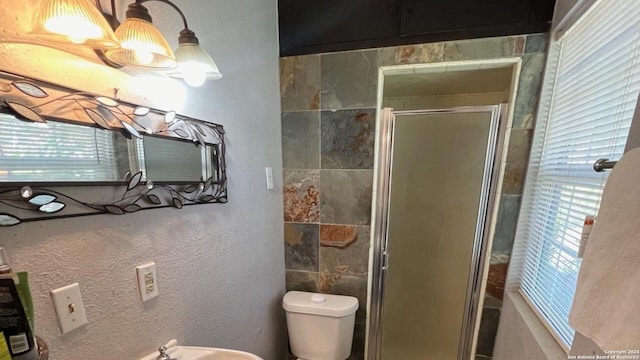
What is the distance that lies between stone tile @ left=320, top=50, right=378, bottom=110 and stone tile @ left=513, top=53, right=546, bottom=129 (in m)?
0.73

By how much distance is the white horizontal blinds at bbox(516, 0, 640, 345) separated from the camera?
742 millimetres

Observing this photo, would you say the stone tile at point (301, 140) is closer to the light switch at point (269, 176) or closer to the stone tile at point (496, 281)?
the light switch at point (269, 176)

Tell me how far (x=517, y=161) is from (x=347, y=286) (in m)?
1.22

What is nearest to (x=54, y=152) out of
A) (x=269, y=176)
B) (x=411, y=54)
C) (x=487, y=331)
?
(x=269, y=176)

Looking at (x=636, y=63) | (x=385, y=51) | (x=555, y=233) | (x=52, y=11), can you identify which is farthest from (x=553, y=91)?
(x=52, y=11)

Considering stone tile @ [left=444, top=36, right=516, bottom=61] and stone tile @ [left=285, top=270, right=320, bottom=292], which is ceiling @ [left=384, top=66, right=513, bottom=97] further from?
stone tile @ [left=285, top=270, right=320, bottom=292]

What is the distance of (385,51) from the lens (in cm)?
140

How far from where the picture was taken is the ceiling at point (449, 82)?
4.83 ft

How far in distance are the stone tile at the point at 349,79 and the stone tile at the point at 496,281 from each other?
3.71 feet

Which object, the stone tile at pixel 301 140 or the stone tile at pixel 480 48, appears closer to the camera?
the stone tile at pixel 480 48

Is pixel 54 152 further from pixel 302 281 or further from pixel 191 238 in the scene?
pixel 302 281

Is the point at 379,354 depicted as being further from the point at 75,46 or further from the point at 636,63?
the point at 75,46

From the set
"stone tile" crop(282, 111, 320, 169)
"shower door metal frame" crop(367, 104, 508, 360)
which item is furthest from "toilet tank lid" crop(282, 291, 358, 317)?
"stone tile" crop(282, 111, 320, 169)

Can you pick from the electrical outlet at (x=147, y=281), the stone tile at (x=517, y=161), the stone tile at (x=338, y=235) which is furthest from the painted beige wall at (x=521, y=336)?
the electrical outlet at (x=147, y=281)
